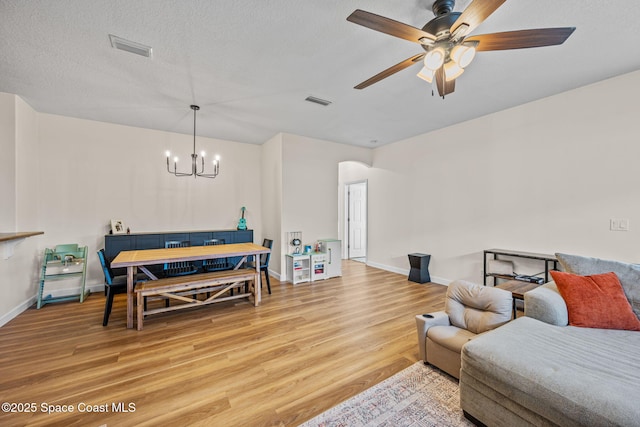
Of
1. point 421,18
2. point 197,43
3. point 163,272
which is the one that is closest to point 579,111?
point 421,18

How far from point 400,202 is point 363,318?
296 centimetres

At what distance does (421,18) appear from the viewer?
1.98 meters

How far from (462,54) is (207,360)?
3228 mm

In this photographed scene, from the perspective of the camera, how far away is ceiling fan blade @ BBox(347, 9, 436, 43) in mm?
1462

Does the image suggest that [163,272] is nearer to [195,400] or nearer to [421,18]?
[195,400]

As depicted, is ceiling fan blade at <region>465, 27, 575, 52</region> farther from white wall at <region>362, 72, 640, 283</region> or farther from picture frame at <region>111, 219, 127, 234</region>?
picture frame at <region>111, 219, 127, 234</region>

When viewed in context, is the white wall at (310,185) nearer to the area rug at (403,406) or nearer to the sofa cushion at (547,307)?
the area rug at (403,406)

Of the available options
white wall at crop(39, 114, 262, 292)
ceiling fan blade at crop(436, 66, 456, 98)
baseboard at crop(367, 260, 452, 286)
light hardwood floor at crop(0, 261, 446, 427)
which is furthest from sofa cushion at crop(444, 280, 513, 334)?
white wall at crop(39, 114, 262, 292)

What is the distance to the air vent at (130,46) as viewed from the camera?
2195 mm

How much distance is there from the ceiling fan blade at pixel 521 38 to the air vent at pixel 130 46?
2.72 meters

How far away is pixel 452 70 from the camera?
6.21 feet

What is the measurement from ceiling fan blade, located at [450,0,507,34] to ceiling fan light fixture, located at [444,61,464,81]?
0.23m

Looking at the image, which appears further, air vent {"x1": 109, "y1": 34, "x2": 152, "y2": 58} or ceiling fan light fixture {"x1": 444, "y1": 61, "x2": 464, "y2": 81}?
air vent {"x1": 109, "y1": 34, "x2": 152, "y2": 58}

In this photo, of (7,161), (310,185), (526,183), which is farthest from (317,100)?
(7,161)
